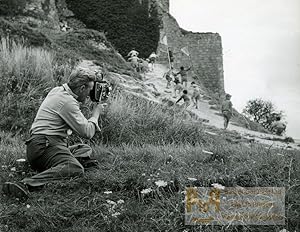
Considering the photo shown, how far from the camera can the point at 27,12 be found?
1638cm

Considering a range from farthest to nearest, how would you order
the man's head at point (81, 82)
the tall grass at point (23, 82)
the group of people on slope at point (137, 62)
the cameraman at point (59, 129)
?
1. the group of people on slope at point (137, 62)
2. the tall grass at point (23, 82)
3. the man's head at point (81, 82)
4. the cameraman at point (59, 129)

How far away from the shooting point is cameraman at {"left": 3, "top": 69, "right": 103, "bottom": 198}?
12.3ft

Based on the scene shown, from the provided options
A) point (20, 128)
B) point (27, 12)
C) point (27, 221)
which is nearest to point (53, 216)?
point (27, 221)

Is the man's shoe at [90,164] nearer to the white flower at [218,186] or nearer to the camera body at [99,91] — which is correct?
the camera body at [99,91]

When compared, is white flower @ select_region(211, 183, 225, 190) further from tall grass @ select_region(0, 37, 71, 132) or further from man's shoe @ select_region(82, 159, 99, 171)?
tall grass @ select_region(0, 37, 71, 132)

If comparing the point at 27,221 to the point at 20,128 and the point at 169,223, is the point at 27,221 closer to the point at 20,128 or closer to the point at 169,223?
the point at 169,223

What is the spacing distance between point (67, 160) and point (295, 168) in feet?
6.31

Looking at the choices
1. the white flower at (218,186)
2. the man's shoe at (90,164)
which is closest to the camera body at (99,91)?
the man's shoe at (90,164)

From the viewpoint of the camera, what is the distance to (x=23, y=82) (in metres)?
6.80

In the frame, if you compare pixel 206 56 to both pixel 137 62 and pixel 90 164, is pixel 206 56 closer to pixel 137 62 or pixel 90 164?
pixel 137 62

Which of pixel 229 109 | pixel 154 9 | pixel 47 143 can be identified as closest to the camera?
pixel 47 143

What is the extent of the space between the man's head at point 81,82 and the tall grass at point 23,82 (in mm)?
2129

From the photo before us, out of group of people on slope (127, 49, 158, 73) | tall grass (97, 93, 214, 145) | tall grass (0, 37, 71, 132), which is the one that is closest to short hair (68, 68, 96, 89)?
tall grass (97, 93, 214, 145)

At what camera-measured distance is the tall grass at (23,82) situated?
618cm
